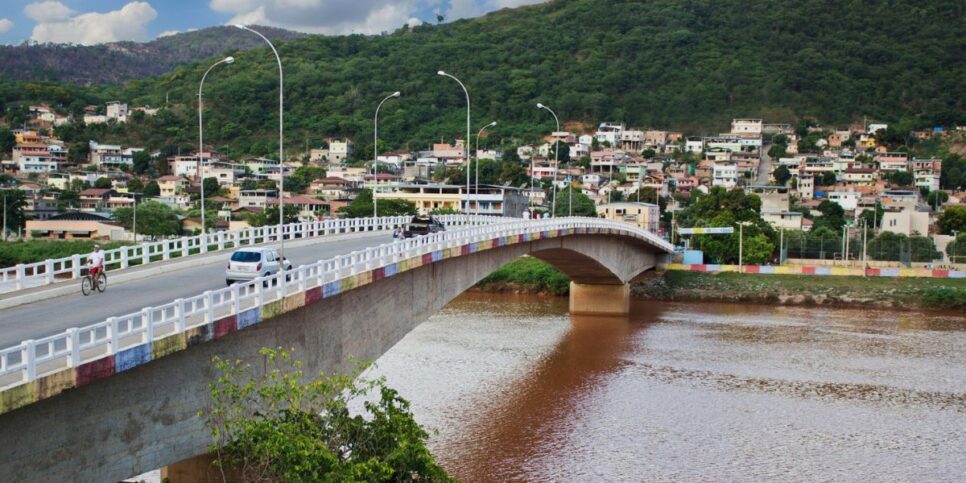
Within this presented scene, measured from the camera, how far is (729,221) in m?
87.0

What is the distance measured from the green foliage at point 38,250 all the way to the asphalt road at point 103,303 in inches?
A: 1909

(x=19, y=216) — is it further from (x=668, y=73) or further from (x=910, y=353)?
(x=668, y=73)

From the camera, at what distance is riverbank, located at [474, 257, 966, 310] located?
71250 mm

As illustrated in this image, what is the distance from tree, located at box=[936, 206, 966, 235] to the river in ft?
141

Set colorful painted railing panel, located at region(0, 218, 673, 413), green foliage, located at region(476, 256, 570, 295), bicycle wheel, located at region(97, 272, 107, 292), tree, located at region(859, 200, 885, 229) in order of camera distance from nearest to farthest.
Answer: colorful painted railing panel, located at region(0, 218, 673, 413)
bicycle wheel, located at region(97, 272, 107, 292)
green foliage, located at region(476, 256, 570, 295)
tree, located at region(859, 200, 885, 229)

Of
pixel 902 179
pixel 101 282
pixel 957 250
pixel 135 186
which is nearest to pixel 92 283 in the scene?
pixel 101 282

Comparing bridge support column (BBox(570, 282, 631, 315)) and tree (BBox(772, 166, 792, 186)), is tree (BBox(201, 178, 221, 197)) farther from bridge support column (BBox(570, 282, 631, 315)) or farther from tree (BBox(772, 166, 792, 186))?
tree (BBox(772, 166, 792, 186))

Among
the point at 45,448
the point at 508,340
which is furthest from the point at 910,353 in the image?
the point at 45,448

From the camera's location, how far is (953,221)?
100m

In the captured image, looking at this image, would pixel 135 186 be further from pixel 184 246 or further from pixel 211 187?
pixel 184 246

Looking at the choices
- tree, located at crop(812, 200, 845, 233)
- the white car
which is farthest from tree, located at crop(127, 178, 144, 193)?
the white car

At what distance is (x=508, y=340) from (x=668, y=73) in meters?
156

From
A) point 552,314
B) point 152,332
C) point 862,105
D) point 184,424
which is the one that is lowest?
point 552,314

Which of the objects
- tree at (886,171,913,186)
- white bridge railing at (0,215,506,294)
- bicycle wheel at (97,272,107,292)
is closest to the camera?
bicycle wheel at (97,272,107,292)
